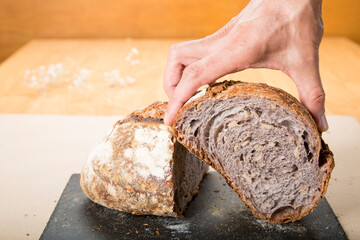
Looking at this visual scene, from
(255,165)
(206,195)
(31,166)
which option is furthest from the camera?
(31,166)

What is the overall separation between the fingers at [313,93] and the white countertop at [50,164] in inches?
22.1

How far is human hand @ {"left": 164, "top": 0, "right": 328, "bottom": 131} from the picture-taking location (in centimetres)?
183

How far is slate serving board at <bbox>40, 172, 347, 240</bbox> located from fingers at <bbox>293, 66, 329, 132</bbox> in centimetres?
45

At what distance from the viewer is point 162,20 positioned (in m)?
5.23

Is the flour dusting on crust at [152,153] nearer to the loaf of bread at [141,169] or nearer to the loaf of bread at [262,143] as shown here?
the loaf of bread at [141,169]

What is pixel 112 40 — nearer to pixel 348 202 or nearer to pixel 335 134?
pixel 335 134

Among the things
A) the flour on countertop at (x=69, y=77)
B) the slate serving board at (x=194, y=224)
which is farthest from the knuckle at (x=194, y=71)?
the flour on countertop at (x=69, y=77)

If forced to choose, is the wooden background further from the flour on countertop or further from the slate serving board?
the slate serving board

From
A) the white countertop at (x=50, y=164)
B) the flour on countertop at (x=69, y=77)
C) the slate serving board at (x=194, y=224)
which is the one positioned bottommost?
the flour on countertop at (x=69, y=77)

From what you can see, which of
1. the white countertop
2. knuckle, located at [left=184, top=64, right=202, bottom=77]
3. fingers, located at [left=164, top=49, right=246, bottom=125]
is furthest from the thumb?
the white countertop

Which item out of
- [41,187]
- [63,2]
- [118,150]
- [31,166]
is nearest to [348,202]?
[118,150]

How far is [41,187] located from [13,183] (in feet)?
0.55

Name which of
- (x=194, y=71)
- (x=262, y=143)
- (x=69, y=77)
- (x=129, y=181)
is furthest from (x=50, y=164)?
(x=69, y=77)

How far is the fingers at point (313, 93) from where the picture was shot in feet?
6.08
